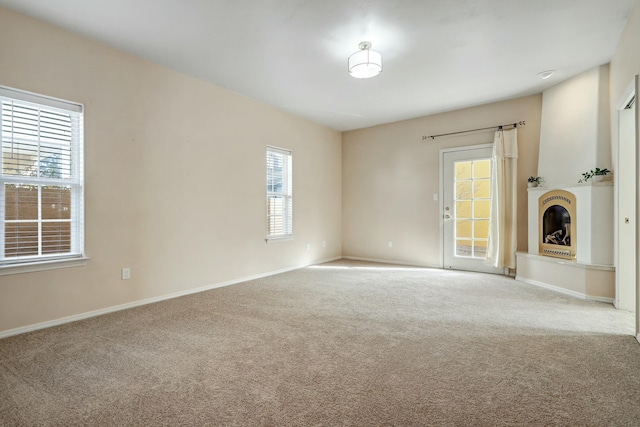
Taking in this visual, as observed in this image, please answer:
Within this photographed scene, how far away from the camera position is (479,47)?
3465mm

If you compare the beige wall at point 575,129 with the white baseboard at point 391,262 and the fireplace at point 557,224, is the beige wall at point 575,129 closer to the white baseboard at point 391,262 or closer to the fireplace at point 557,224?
the fireplace at point 557,224

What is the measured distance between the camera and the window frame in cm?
539

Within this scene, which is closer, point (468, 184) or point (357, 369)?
point (357, 369)

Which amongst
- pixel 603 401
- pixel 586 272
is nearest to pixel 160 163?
pixel 603 401

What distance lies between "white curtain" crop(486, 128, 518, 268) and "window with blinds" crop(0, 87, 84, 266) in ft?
17.9

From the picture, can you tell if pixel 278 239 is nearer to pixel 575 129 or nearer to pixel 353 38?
pixel 353 38

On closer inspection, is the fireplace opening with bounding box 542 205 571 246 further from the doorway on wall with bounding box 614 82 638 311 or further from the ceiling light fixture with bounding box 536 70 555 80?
the ceiling light fixture with bounding box 536 70 555 80

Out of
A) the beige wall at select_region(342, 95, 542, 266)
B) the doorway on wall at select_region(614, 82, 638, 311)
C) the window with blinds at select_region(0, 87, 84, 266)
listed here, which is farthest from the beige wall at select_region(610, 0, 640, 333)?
the window with blinds at select_region(0, 87, 84, 266)

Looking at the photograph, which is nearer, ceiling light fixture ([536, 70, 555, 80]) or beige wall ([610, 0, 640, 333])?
beige wall ([610, 0, 640, 333])

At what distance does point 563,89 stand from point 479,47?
187 cm

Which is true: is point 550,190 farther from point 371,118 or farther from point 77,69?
point 77,69

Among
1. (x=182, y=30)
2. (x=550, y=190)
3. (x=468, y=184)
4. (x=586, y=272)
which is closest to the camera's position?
(x=182, y=30)

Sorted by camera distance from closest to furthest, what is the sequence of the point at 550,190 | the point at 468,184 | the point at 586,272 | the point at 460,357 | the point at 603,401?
the point at 603,401 < the point at 460,357 < the point at 586,272 < the point at 550,190 < the point at 468,184

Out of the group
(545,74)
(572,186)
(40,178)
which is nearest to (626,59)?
(545,74)
